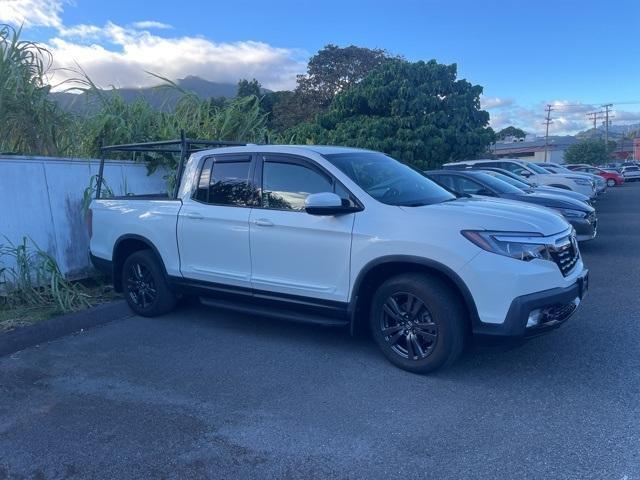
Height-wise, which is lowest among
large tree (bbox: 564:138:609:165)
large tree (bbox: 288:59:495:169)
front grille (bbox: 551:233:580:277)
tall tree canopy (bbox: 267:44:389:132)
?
large tree (bbox: 564:138:609:165)

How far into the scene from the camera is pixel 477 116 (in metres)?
22.8

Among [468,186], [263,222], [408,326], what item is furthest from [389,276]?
[468,186]

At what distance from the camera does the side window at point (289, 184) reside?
17.1 ft

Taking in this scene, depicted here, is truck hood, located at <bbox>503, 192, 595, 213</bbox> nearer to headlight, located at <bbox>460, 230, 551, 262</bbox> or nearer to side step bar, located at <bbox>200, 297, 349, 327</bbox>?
headlight, located at <bbox>460, 230, 551, 262</bbox>

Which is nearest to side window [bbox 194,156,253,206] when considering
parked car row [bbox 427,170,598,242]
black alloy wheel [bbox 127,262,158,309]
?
black alloy wheel [bbox 127,262,158,309]

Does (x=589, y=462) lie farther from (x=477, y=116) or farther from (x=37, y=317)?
(x=477, y=116)

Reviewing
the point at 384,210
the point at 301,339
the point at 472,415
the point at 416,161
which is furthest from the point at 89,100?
the point at 416,161

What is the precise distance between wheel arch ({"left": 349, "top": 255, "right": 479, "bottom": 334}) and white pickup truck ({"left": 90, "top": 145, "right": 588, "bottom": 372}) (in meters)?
0.01

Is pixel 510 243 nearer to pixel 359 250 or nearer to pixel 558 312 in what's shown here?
pixel 558 312

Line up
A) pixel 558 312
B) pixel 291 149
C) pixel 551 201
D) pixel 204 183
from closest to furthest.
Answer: pixel 558 312, pixel 291 149, pixel 204 183, pixel 551 201

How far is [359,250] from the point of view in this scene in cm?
478

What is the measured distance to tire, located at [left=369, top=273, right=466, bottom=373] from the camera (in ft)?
14.7

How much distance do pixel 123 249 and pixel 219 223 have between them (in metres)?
1.69

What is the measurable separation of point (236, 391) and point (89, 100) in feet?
20.8
